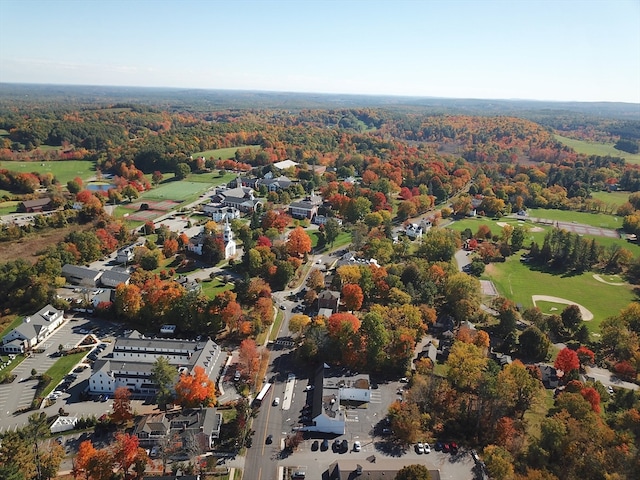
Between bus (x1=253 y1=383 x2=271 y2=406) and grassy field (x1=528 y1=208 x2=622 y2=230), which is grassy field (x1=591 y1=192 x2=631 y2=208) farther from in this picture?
bus (x1=253 y1=383 x2=271 y2=406)

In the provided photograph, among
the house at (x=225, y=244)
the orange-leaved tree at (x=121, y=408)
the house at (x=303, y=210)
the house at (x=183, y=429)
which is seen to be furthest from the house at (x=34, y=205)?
the house at (x=183, y=429)

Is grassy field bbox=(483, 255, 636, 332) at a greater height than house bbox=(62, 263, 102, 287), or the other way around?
house bbox=(62, 263, 102, 287)

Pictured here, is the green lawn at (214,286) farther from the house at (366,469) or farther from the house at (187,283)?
the house at (366,469)

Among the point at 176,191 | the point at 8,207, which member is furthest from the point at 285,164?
the point at 8,207

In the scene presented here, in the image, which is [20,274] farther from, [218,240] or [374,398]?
[374,398]

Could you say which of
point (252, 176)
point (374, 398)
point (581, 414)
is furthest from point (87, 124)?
point (581, 414)

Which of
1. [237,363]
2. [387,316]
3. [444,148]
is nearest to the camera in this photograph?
[237,363]

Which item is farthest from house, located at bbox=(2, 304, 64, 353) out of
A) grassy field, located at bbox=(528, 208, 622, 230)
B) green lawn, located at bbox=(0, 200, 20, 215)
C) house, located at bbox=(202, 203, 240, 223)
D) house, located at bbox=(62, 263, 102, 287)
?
grassy field, located at bbox=(528, 208, 622, 230)
